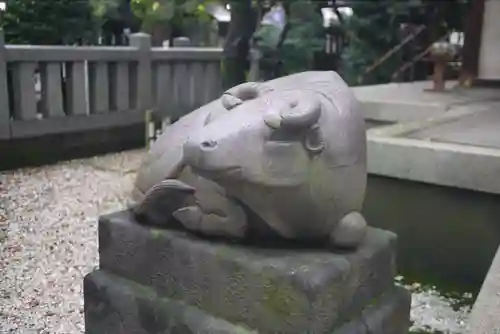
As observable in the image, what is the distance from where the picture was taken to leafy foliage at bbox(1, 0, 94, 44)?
17.1 feet

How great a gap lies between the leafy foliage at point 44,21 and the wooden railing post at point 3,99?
1.28 metres

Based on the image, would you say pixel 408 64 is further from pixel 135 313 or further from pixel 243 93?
pixel 135 313

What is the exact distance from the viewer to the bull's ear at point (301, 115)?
3.55 feet

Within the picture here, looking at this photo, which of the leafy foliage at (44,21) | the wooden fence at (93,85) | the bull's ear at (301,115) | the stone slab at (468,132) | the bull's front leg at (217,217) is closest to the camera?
the bull's ear at (301,115)

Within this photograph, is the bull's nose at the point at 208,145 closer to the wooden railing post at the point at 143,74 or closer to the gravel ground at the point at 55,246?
the gravel ground at the point at 55,246

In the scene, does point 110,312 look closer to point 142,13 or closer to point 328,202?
point 328,202

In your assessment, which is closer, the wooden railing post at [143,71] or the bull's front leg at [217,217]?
the bull's front leg at [217,217]

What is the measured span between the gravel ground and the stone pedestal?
2.02ft

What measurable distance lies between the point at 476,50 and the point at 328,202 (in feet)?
15.2

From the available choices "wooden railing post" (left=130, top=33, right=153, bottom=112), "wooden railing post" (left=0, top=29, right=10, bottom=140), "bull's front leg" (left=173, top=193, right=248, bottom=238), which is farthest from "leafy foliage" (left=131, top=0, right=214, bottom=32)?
"bull's front leg" (left=173, top=193, right=248, bottom=238)

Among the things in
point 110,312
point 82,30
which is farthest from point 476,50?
point 110,312

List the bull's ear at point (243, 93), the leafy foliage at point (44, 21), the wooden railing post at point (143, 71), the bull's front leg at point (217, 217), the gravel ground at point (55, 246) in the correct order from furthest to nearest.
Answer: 1. the leafy foliage at point (44, 21)
2. the wooden railing post at point (143, 71)
3. the gravel ground at point (55, 246)
4. the bull's ear at point (243, 93)
5. the bull's front leg at point (217, 217)

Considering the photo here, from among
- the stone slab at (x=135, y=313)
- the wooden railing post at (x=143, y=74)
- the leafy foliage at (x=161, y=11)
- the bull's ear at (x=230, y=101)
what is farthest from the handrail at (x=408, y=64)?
the stone slab at (x=135, y=313)

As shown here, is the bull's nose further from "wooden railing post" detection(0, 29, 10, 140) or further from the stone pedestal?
"wooden railing post" detection(0, 29, 10, 140)
